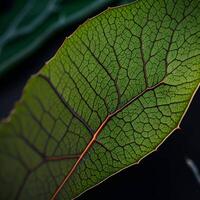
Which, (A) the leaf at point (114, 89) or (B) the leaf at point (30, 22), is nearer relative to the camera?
(A) the leaf at point (114, 89)

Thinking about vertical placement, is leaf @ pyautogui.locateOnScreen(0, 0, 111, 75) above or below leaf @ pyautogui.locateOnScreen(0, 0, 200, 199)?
above

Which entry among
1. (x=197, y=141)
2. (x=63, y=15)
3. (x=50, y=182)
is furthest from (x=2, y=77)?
(x=50, y=182)

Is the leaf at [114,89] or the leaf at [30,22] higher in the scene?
the leaf at [30,22]

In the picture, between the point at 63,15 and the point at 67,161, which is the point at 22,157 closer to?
the point at 67,161

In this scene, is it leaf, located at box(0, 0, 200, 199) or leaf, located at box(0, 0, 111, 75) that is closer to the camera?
leaf, located at box(0, 0, 200, 199)
